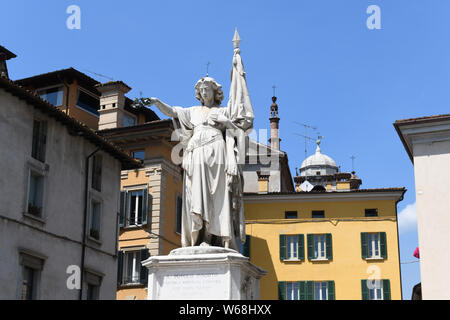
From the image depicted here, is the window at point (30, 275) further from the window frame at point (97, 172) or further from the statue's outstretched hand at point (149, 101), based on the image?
the statue's outstretched hand at point (149, 101)

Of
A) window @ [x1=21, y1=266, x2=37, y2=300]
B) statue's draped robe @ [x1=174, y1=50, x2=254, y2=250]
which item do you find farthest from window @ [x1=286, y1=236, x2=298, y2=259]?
statue's draped robe @ [x1=174, y1=50, x2=254, y2=250]

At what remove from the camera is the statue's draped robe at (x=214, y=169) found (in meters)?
11.7

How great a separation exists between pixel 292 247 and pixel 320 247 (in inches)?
77.4

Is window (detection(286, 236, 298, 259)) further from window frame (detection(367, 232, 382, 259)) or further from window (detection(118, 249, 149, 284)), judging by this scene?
window (detection(118, 249, 149, 284))

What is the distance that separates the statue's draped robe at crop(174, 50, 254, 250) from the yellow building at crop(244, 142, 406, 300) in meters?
41.4

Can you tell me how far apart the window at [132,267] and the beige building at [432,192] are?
15649 mm

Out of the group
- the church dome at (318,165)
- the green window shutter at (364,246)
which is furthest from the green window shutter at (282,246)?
the church dome at (318,165)

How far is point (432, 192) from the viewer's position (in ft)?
115

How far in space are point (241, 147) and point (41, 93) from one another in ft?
135

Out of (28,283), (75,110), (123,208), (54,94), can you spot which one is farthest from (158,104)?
(54,94)

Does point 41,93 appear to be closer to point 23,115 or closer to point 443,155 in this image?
point 23,115

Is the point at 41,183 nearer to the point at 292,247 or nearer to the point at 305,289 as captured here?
the point at 292,247

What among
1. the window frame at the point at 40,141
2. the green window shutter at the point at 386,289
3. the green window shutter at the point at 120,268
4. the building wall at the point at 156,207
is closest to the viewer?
the window frame at the point at 40,141

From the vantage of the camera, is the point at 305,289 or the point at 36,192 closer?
the point at 36,192
